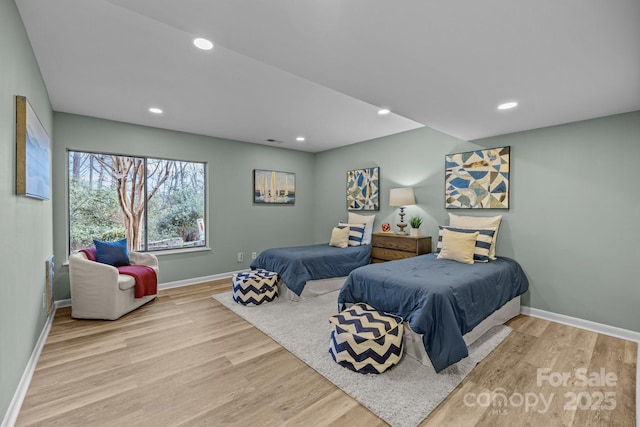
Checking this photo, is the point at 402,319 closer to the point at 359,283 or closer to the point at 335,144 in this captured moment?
the point at 359,283

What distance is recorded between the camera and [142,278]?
3502 mm

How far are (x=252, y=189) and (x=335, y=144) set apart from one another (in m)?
1.79

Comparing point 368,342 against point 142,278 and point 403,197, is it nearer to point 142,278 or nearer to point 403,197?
point 403,197

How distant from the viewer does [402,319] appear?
7.96 feet

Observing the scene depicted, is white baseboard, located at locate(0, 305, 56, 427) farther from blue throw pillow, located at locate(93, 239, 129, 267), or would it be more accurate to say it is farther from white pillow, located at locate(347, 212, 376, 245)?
white pillow, located at locate(347, 212, 376, 245)

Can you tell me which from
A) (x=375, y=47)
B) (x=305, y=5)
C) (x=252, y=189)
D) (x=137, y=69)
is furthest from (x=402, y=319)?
(x=252, y=189)

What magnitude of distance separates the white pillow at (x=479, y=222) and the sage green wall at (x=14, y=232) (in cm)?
414

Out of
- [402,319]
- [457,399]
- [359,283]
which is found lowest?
[457,399]

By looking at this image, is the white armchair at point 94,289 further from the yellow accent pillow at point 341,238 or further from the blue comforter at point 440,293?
the yellow accent pillow at point 341,238

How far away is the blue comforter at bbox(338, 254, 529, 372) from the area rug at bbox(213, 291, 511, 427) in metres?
0.17

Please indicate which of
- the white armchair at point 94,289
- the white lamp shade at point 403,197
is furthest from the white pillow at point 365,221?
the white armchair at point 94,289

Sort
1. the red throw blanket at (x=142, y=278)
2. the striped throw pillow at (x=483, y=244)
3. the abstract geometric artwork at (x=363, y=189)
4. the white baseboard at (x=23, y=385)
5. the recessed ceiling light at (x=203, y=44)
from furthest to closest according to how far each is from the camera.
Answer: the abstract geometric artwork at (x=363, y=189) → the red throw blanket at (x=142, y=278) → the striped throw pillow at (x=483, y=244) → the recessed ceiling light at (x=203, y=44) → the white baseboard at (x=23, y=385)

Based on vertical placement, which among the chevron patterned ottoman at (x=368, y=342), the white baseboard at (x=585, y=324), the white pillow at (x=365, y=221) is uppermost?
the white pillow at (x=365, y=221)

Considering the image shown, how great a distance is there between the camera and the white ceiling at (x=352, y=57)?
1506 mm
